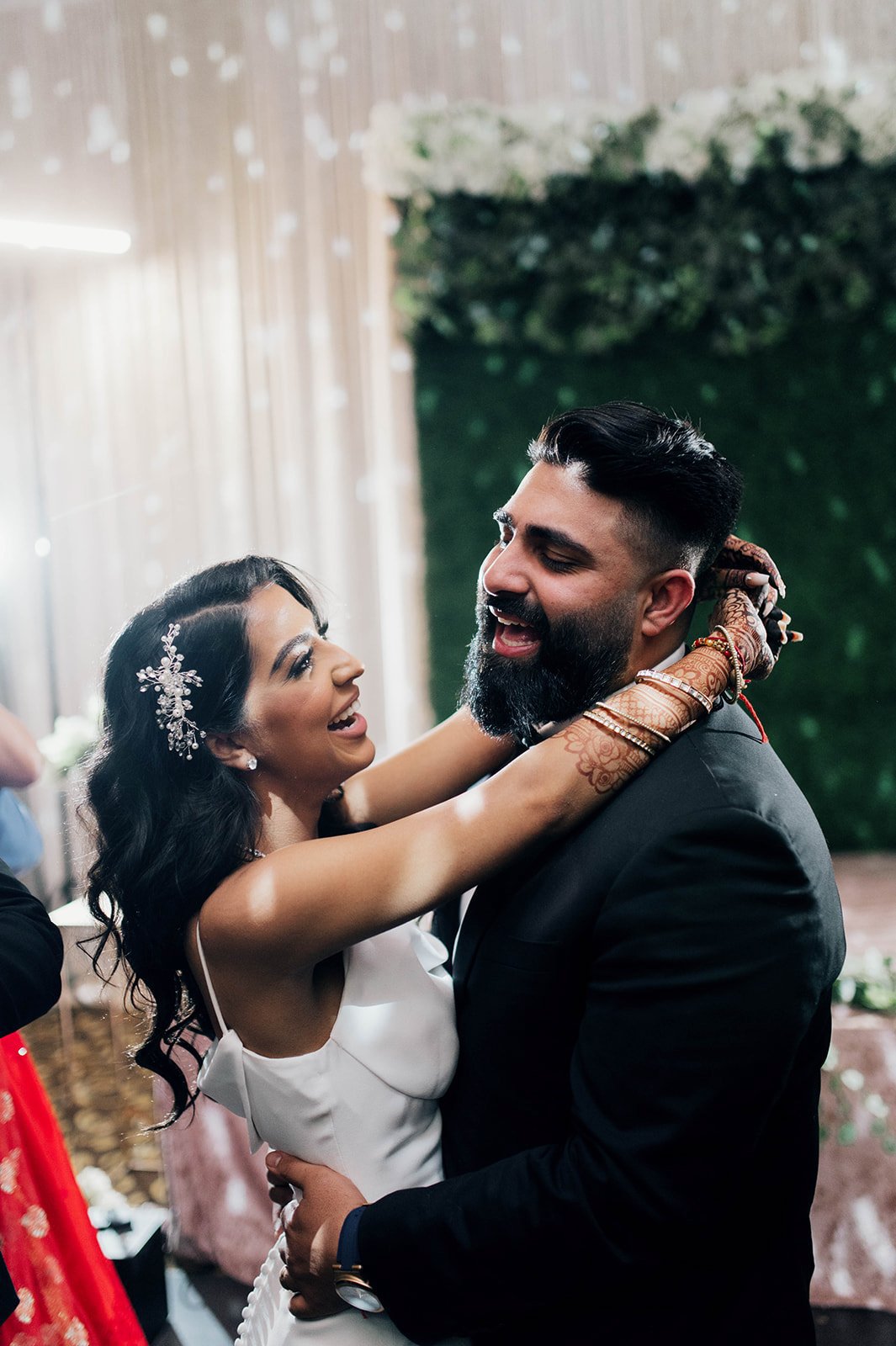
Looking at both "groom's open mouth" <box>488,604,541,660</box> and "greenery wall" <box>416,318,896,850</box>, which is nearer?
"groom's open mouth" <box>488,604,541,660</box>

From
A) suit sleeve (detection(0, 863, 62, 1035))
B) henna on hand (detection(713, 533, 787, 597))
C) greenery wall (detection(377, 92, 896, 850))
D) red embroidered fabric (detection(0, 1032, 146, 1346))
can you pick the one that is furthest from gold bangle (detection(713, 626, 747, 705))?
greenery wall (detection(377, 92, 896, 850))

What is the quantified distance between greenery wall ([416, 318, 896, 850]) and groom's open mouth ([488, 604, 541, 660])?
2.77m

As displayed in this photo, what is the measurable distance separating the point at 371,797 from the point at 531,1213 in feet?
2.53

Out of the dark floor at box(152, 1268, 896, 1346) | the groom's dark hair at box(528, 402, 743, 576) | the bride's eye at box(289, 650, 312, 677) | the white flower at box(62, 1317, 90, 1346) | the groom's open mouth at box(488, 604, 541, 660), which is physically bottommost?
the dark floor at box(152, 1268, 896, 1346)

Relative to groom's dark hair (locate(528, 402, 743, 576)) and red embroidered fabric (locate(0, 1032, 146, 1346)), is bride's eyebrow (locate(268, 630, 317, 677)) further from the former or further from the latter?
red embroidered fabric (locate(0, 1032, 146, 1346))

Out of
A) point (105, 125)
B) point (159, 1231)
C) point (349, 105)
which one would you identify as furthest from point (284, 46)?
point (159, 1231)

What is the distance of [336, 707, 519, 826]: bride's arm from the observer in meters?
1.70

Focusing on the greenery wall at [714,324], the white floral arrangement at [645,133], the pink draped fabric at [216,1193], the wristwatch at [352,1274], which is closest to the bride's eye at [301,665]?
the wristwatch at [352,1274]

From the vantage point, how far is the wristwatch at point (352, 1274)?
3.75 feet

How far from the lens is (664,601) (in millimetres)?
1301

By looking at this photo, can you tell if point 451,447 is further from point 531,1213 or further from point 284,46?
point 531,1213

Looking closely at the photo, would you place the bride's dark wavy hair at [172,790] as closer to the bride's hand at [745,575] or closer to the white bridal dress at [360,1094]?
the white bridal dress at [360,1094]

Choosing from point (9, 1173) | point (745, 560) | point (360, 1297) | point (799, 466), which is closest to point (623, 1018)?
point (360, 1297)

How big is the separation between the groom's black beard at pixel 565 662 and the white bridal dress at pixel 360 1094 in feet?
1.30
